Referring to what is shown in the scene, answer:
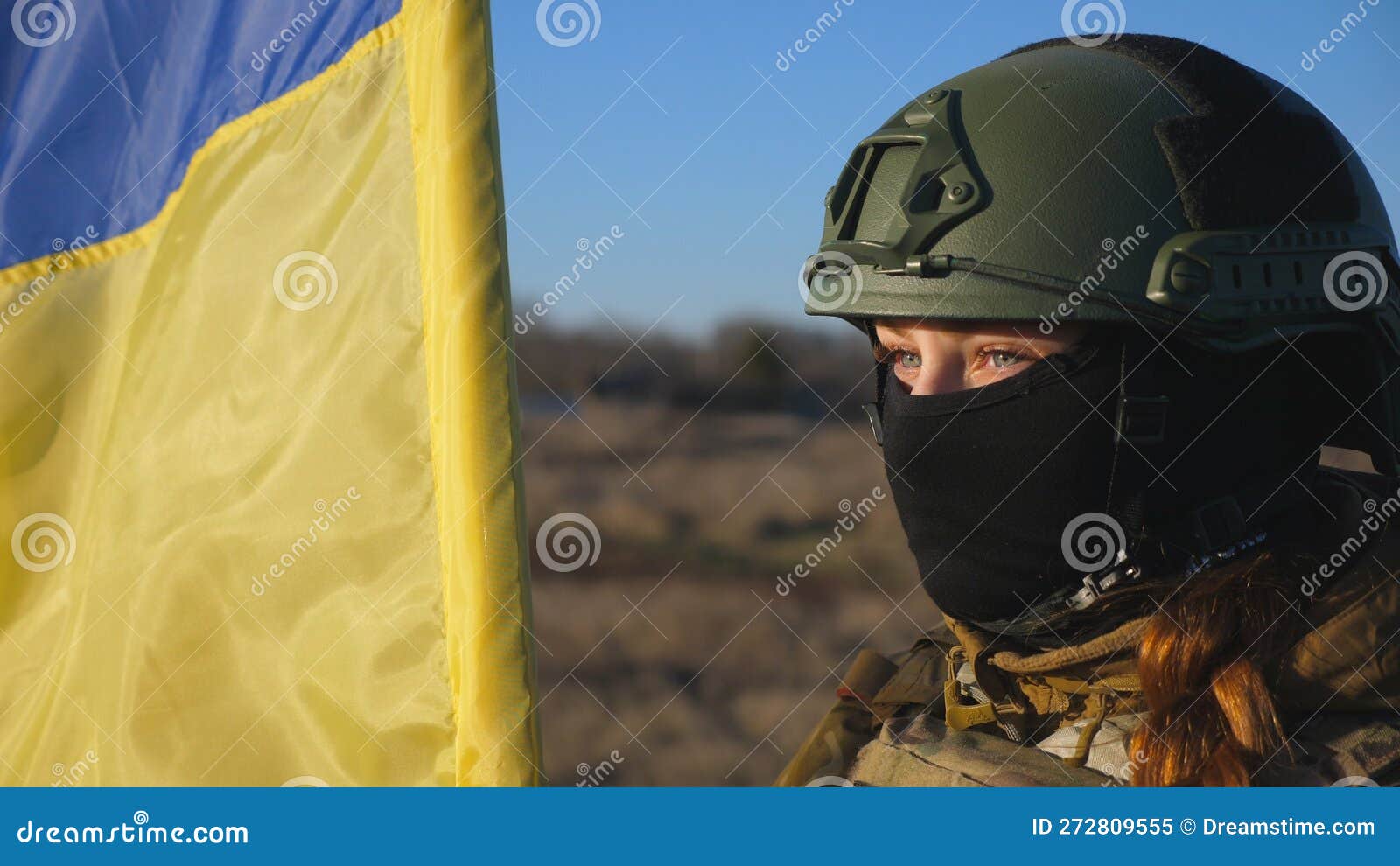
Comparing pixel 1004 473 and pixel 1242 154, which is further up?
pixel 1242 154

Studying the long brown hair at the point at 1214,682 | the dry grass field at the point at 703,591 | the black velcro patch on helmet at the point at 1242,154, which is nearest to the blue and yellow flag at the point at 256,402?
the long brown hair at the point at 1214,682

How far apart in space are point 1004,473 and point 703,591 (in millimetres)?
8829

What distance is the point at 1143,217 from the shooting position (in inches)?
89.8

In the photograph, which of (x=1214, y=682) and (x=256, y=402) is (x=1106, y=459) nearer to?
(x=1214, y=682)

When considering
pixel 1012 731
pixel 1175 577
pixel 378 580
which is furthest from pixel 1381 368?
pixel 378 580

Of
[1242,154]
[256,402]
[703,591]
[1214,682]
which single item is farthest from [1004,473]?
[703,591]

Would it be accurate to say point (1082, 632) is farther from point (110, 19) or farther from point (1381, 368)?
point (110, 19)

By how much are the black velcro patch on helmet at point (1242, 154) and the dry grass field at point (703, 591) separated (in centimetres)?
538

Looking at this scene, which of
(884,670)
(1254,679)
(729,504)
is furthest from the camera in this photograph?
(729,504)

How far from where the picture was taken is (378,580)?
209 cm

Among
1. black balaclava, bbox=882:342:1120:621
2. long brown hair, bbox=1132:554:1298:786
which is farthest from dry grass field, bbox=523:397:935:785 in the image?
long brown hair, bbox=1132:554:1298:786

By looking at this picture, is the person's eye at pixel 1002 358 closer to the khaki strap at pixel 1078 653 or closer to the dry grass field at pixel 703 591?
the khaki strap at pixel 1078 653

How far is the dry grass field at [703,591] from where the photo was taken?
8.84 m

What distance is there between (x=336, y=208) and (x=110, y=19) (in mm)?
620
